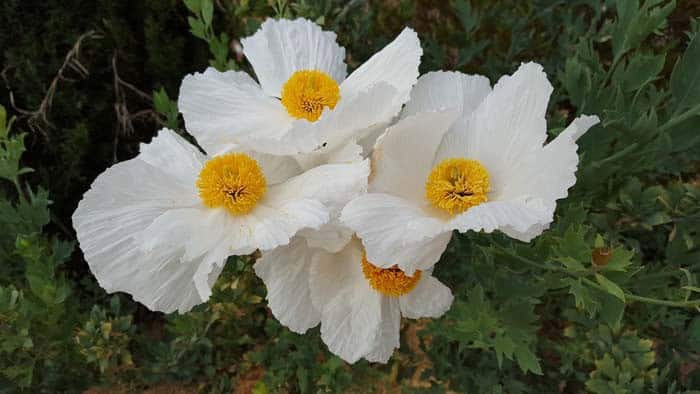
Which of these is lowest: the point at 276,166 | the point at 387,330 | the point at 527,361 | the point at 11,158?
the point at 527,361

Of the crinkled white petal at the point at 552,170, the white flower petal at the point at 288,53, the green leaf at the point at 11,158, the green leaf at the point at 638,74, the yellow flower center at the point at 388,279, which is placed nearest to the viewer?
the crinkled white petal at the point at 552,170

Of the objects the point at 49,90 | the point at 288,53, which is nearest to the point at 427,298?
the point at 288,53

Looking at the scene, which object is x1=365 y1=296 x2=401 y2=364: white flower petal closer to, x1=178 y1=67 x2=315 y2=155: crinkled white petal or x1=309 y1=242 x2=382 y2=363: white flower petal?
x1=309 y1=242 x2=382 y2=363: white flower petal

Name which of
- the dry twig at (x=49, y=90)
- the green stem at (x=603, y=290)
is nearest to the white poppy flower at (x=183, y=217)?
the green stem at (x=603, y=290)

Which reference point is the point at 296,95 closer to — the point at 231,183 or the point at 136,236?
the point at 231,183

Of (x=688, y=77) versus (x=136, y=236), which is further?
(x=688, y=77)

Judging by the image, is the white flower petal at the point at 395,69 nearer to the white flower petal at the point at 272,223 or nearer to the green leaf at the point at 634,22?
the white flower petal at the point at 272,223
